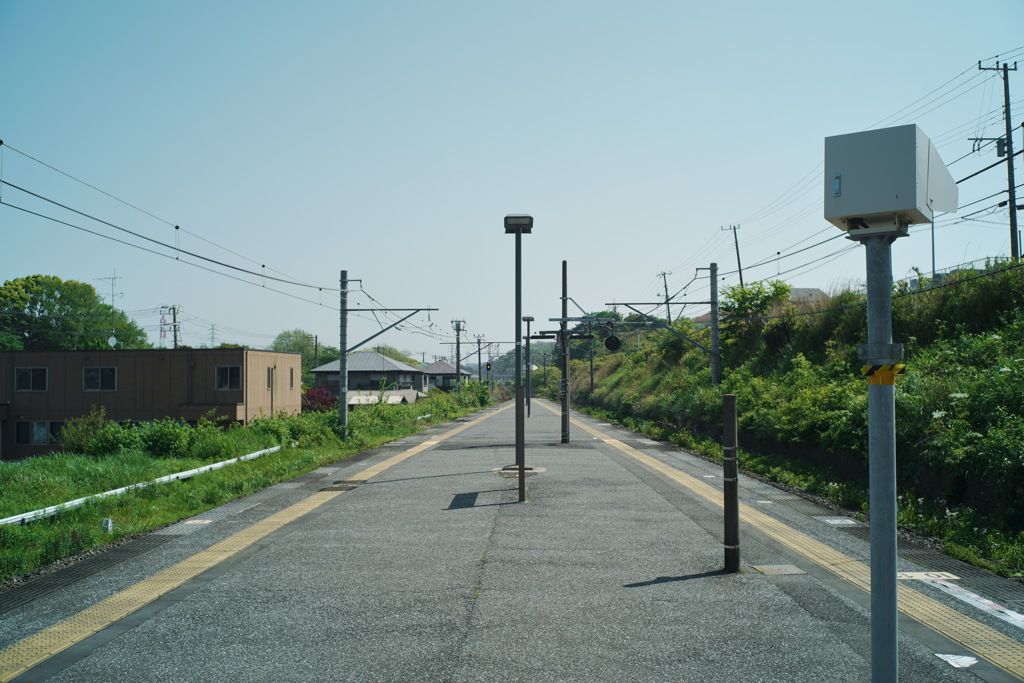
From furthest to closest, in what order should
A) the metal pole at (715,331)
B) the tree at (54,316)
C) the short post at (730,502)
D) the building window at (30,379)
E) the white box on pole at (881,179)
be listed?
the tree at (54,316)
the building window at (30,379)
the metal pole at (715,331)
the short post at (730,502)
the white box on pole at (881,179)


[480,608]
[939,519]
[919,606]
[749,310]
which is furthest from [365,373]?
[919,606]

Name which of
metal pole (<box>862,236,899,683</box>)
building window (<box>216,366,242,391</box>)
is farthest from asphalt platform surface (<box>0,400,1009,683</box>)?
building window (<box>216,366,242,391</box>)

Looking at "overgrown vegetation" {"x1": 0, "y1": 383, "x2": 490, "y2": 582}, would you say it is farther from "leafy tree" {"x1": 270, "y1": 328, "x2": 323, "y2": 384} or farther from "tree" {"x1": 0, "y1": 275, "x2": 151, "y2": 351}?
"leafy tree" {"x1": 270, "y1": 328, "x2": 323, "y2": 384}

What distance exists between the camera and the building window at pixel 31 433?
3769 centimetres

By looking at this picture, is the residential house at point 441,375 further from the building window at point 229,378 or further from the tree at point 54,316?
the building window at point 229,378

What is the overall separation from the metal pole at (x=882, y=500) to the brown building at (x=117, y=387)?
36.1m

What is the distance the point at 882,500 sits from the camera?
3.19m

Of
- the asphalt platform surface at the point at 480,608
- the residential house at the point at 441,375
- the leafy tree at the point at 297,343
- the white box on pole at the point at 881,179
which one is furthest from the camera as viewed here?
the leafy tree at the point at 297,343

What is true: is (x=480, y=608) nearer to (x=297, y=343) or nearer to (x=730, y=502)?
(x=730, y=502)

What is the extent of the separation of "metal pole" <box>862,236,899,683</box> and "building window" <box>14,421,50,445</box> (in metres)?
43.3

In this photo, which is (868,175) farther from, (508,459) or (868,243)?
(508,459)

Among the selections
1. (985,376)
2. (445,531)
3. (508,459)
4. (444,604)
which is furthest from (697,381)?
(444,604)

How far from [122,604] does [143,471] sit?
31.9 ft

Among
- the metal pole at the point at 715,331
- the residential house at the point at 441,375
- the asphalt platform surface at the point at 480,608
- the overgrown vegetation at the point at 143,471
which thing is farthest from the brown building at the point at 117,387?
the residential house at the point at 441,375
